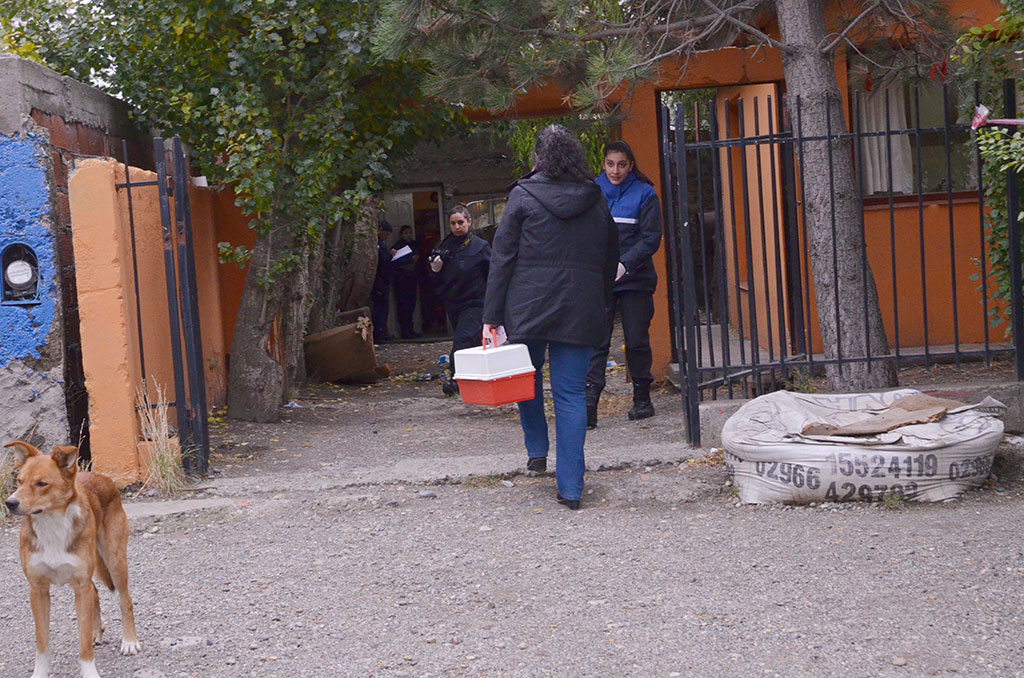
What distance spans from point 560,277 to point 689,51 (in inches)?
85.0

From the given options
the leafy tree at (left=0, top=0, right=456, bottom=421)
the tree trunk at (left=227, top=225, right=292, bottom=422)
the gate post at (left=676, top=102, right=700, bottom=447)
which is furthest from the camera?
the tree trunk at (left=227, top=225, right=292, bottom=422)

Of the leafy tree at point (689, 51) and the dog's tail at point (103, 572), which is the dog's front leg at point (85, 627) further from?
the leafy tree at point (689, 51)

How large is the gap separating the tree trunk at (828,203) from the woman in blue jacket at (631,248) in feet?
3.52

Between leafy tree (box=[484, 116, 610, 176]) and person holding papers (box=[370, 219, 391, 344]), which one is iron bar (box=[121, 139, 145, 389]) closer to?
leafy tree (box=[484, 116, 610, 176])

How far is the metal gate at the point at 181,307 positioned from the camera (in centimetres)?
604

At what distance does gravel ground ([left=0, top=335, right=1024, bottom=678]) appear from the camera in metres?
3.59

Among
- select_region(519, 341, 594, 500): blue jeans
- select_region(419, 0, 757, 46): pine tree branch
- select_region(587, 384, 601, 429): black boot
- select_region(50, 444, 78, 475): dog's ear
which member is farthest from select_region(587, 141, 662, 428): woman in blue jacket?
select_region(50, 444, 78, 475): dog's ear

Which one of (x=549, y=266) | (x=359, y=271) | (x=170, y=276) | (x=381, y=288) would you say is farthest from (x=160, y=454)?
(x=381, y=288)

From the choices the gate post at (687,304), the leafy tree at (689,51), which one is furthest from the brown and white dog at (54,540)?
the leafy tree at (689,51)

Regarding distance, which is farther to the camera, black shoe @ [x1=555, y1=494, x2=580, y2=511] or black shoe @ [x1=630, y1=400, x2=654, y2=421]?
black shoe @ [x1=630, y1=400, x2=654, y2=421]

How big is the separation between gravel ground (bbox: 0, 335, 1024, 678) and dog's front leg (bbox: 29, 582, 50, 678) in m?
0.21

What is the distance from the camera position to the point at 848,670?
336 cm

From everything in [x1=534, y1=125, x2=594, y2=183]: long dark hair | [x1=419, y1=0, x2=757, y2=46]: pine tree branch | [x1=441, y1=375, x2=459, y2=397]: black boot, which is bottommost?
[x1=441, y1=375, x2=459, y2=397]: black boot

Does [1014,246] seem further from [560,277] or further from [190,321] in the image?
[190,321]
